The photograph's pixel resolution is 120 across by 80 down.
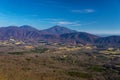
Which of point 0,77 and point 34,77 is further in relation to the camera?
point 34,77

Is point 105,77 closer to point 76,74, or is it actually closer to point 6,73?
point 76,74

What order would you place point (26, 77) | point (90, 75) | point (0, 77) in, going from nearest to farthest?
point (0, 77) → point (26, 77) → point (90, 75)

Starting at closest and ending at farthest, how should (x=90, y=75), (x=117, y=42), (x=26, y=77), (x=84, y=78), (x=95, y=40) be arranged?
(x=26, y=77) < (x=84, y=78) < (x=90, y=75) < (x=117, y=42) < (x=95, y=40)

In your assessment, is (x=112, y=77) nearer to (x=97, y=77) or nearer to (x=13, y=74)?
(x=97, y=77)

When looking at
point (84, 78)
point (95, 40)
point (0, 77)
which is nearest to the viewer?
point (0, 77)

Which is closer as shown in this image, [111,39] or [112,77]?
[112,77]


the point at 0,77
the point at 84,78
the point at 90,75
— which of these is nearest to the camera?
the point at 0,77

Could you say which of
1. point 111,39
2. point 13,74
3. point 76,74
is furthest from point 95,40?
point 13,74

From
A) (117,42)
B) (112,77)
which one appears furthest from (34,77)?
(117,42)

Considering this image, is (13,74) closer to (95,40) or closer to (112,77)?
(112,77)
